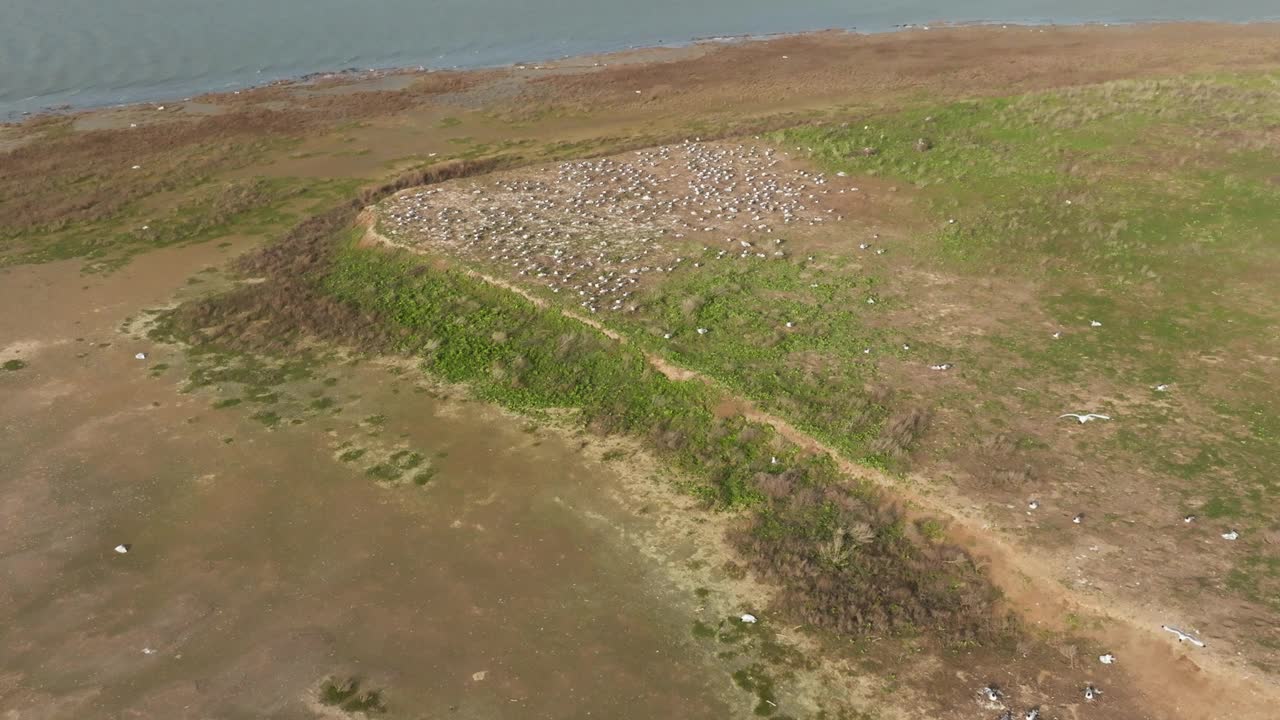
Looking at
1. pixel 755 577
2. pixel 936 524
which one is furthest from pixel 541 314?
pixel 936 524

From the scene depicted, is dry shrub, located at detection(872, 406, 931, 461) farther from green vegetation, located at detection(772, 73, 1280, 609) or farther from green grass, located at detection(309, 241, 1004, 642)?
green grass, located at detection(309, 241, 1004, 642)

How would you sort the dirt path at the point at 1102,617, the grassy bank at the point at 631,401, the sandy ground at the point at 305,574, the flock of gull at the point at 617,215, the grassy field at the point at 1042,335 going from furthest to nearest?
the flock of gull at the point at 617,215, the grassy field at the point at 1042,335, the grassy bank at the point at 631,401, the sandy ground at the point at 305,574, the dirt path at the point at 1102,617

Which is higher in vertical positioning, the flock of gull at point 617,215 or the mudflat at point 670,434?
the flock of gull at point 617,215

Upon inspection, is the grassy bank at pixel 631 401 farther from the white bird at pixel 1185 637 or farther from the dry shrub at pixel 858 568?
the white bird at pixel 1185 637

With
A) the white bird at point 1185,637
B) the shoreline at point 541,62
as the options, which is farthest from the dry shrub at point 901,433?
the shoreline at point 541,62

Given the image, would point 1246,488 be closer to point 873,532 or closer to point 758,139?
point 873,532

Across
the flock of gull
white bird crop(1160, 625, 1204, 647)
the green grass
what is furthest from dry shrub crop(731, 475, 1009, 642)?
the flock of gull

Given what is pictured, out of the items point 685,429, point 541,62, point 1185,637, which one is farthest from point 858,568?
point 541,62
